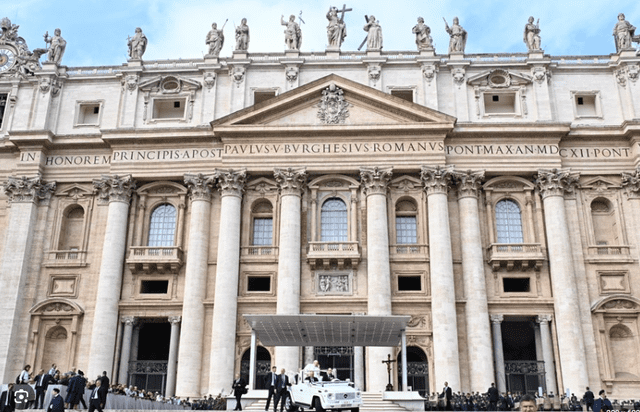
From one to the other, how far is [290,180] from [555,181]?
14.6m

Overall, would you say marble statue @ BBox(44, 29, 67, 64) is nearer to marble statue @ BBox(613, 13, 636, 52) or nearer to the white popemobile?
the white popemobile

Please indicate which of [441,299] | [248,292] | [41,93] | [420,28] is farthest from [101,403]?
[420,28]

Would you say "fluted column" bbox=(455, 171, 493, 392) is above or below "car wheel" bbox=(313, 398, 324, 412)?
above

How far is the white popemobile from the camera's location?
69.8ft

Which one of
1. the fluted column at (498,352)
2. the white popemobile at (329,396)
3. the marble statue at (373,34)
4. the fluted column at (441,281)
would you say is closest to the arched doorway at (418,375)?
the fluted column at (441,281)

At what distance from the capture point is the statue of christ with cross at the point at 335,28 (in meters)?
43.0

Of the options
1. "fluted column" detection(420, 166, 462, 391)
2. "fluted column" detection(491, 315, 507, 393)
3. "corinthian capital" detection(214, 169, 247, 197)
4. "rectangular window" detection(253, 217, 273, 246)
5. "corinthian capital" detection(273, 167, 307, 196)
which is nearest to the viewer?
"fluted column" detection(420, 166, 462, 391)

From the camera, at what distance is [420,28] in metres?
42.5

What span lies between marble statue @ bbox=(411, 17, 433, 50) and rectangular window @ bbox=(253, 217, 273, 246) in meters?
14.0

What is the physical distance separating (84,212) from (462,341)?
74.7ft

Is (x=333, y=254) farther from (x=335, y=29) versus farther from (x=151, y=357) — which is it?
(x=335, y=29)

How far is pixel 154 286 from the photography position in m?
39.4

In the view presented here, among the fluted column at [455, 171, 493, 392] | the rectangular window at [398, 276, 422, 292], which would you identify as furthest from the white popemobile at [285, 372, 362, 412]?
the rectangular window at [398, 276, 422, 292]

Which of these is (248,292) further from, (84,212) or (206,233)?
(84,212)
